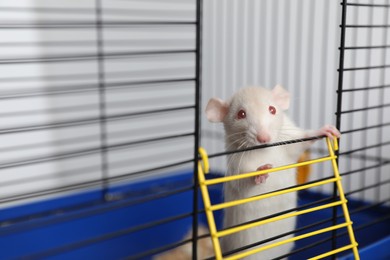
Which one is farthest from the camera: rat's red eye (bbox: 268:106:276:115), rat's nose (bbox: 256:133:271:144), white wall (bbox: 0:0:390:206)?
white wall (bbox: 0:0:390:206)

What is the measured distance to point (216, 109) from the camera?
1240mm

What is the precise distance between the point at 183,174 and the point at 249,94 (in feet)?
3.82

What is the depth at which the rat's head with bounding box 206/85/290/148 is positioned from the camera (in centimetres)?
113

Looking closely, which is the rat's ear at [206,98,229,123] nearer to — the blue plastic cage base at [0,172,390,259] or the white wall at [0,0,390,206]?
the blue plastic cage base at [0,172,390,259]

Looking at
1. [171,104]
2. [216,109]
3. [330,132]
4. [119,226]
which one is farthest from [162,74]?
[330,132]

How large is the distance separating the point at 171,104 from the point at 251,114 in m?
1.40

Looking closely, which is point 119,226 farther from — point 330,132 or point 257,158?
point 330,132

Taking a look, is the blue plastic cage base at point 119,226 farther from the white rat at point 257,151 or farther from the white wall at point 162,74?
the white rat at point 257,151

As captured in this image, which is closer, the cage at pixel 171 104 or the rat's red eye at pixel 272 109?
the rat's red eye at pixel 272 109

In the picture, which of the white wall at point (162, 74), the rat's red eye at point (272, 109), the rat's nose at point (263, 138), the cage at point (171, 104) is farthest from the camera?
the white wall at point (162, 74)

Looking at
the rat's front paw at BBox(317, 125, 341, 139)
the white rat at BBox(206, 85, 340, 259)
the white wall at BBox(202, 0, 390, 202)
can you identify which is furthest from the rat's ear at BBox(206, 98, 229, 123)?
the white wall at BBox(202, 0, 390, 202)

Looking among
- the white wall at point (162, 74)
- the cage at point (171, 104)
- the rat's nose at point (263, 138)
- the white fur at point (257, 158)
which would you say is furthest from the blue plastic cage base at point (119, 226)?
the rat's nose at point (263, 138)

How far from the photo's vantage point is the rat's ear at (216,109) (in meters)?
1.23

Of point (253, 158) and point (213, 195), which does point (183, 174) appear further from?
point (253, 158)
